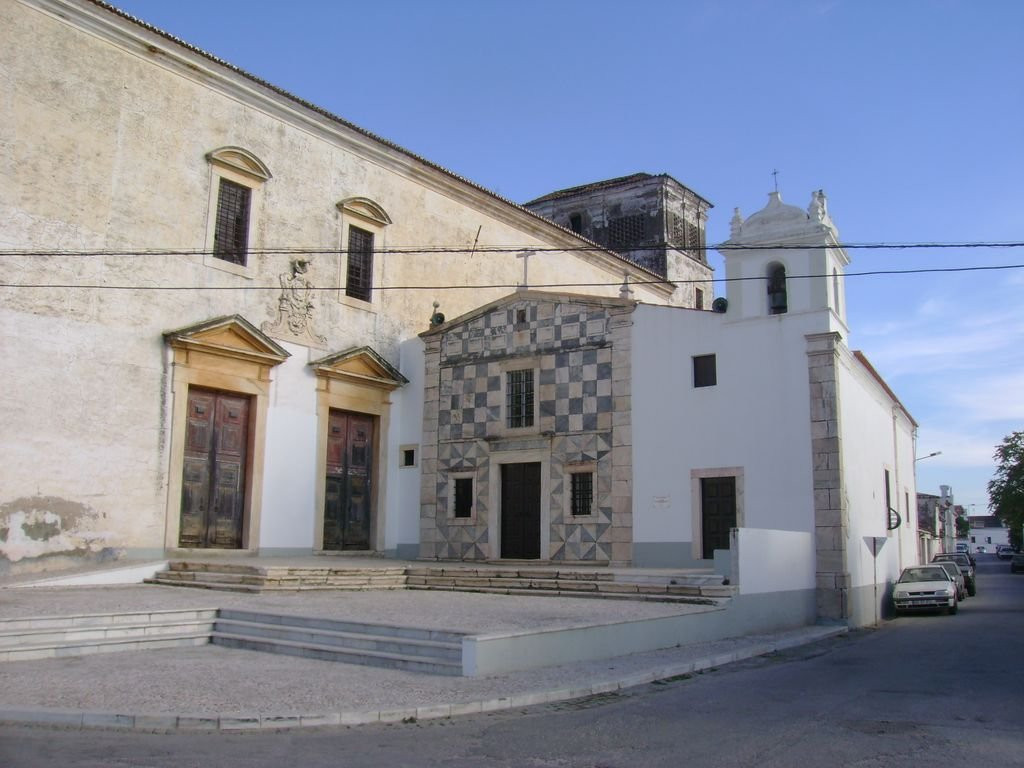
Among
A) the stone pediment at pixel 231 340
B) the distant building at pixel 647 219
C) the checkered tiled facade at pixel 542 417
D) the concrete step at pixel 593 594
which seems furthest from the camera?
the distant building at pixel 647 219

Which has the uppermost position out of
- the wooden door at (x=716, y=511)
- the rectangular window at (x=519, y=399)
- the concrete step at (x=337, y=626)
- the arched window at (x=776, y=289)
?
the arched window at (x=776, y=289)

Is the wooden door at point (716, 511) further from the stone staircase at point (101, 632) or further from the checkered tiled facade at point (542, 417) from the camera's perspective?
the stone staircase at point (101, 632)

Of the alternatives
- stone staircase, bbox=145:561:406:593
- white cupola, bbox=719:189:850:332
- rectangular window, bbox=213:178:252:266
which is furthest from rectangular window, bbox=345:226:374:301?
white cupola, bbox=719:189:850:332

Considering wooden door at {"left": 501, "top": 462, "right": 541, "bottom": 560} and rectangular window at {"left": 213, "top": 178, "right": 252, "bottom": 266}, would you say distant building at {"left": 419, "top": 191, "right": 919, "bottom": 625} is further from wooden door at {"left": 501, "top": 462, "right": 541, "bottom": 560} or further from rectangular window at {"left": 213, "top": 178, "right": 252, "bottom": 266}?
rectangular window at {"left": 213, "top": 178, "right": 252, "bottom": 266}

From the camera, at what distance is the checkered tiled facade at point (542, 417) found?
20031mm

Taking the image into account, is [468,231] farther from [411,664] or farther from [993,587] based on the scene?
[993,587]

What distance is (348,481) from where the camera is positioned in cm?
2175

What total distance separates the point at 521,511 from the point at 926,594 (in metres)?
10.4

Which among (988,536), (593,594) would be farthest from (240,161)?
(988,536)

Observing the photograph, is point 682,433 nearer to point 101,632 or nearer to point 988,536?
point 101,632

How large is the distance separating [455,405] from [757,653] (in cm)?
1112

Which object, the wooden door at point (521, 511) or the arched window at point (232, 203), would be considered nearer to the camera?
the arched window at point (232, 203)

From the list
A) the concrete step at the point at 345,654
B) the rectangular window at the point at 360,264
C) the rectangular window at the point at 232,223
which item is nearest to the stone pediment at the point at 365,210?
the rectangular window at the point at 360,264

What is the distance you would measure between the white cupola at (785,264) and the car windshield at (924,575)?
26.8 ft
